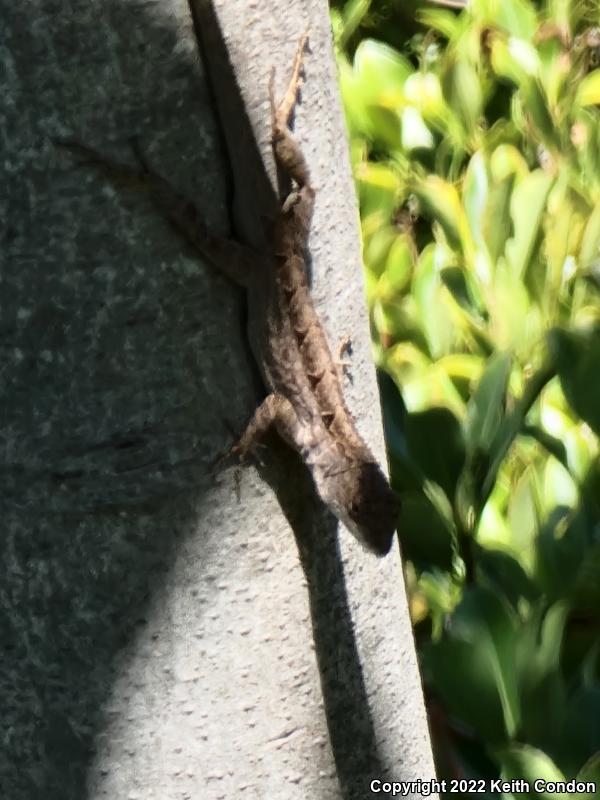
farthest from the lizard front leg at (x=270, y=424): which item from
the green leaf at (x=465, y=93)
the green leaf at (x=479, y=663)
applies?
the green leaf at (x=465, y=93)

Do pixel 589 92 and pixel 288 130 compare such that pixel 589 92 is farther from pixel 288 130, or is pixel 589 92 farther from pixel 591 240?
pixel 288 130

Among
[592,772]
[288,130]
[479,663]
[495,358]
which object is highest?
[288,130]

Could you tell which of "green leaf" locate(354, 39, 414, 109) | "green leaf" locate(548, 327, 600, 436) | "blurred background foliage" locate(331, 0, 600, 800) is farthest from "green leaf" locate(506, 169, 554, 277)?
"green leaf" locate(354, 39, 414, 109)

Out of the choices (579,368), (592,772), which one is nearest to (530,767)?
(592,772)

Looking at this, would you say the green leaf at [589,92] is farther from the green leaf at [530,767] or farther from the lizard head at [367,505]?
the green leaf at [530,767]

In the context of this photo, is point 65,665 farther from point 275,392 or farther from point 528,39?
point 528,39

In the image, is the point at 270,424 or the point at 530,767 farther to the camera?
the point at 530,767

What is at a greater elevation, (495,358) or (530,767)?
(495,358)
